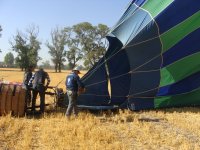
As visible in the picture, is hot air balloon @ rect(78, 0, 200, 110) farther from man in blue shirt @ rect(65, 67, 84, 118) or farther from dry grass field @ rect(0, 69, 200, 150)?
man in blue shirt @ rect(65, 67, 84, 118)

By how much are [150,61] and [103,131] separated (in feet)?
11.6

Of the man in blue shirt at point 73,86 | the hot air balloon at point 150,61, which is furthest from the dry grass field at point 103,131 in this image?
the hot air balloon at point 150,61

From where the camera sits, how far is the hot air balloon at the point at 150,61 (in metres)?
10.4

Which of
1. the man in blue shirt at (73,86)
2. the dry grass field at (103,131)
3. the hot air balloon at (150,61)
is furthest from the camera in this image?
the hot air balloon at (150,61)

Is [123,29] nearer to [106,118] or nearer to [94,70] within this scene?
[94,70]

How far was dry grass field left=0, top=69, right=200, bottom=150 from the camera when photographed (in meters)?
6.91

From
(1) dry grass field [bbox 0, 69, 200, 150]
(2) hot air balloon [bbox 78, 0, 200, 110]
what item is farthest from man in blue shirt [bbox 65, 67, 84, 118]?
(2) hot air balloon [bbox 78, 0, 200, 110]

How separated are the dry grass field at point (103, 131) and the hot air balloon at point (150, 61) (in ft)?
2.67

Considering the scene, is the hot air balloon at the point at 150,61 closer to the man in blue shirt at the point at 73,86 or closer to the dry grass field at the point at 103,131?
the dry grass field at the point at 103,131

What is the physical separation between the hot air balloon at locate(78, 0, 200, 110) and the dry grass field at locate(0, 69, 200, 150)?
2.67ft

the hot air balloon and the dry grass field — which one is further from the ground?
the hot air balloon

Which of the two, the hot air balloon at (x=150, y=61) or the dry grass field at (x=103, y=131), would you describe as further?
the hot air balloon at (x=150, y=61)

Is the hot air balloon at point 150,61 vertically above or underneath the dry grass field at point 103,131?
above

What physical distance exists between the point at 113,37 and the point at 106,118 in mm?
2444
